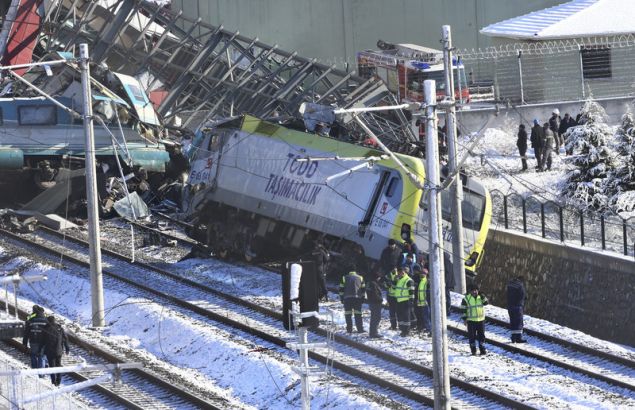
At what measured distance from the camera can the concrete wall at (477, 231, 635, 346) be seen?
28.4 m

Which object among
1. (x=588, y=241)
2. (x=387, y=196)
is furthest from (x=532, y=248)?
(x=387, y=196)

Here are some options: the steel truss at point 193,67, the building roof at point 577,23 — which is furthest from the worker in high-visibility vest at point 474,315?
the steel truss at point 193,67

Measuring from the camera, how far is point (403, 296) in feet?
83.0

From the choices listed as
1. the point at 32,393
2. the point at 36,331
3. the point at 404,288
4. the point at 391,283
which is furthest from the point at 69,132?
the point at 32,393

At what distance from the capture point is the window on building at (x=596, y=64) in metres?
43.0

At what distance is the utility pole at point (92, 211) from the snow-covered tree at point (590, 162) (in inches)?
495

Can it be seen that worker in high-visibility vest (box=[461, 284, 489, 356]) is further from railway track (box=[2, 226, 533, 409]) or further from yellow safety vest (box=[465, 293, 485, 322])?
railway track (box=[2, 226, 533, 409])

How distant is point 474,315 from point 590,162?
35.8 feet

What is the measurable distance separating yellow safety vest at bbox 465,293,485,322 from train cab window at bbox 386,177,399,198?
4705 millimetres

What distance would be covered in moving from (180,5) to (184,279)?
26.8 m

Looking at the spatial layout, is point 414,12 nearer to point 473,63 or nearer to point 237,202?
point 473,63

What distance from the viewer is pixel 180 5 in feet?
183

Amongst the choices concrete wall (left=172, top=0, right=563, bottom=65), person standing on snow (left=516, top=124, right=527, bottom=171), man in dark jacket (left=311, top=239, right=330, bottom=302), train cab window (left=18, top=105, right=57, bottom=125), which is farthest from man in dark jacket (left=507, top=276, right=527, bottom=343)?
concrete wall (left=172, top=0, right=563, bottom=65)

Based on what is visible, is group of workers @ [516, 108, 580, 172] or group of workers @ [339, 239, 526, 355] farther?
group of workers @ [516, 108, 580, 172]
